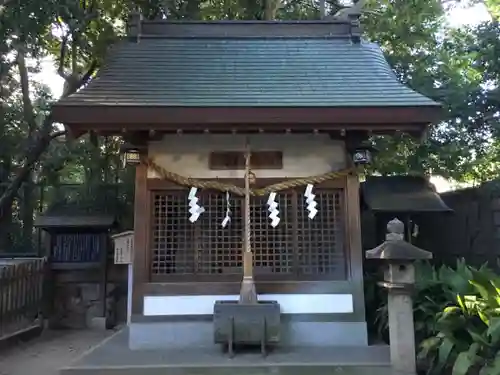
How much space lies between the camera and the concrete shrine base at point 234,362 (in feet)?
19.0

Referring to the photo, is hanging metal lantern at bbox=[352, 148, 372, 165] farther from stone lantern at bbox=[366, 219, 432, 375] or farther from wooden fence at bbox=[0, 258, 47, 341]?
wooden fence at bbox=[0, 258, 47, 341]

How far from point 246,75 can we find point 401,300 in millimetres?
4035

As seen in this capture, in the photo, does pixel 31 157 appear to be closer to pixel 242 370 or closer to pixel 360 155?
pixel 360 155

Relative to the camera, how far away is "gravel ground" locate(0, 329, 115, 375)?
23.3 feet

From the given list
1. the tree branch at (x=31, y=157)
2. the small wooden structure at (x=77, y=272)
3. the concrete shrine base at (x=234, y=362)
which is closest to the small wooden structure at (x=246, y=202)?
the concrete shrine base at (x=234, y=362)

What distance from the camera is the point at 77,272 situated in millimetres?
11195

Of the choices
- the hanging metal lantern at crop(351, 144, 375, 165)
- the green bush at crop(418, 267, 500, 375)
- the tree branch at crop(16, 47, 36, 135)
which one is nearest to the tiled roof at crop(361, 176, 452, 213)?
the hanging metal lantern at crop(351, 144, 375, 165)

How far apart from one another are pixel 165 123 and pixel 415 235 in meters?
5.38

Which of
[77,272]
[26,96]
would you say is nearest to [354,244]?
[77,272]

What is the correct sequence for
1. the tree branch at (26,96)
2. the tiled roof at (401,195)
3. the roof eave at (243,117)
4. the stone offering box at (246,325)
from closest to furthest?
1. the stone offering box at (246,325)
2. the roof eave at (243,117)
3. the tiled roof at (401,195)
4. the tree branch at (26,96)

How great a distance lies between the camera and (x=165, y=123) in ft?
21.3

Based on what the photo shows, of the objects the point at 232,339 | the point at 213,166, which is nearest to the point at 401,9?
the point at 213,166

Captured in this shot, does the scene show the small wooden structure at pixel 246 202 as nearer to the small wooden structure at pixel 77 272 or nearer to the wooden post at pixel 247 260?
the wooden post at pixel 247 260

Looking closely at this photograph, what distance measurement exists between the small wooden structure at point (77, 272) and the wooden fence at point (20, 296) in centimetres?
44
